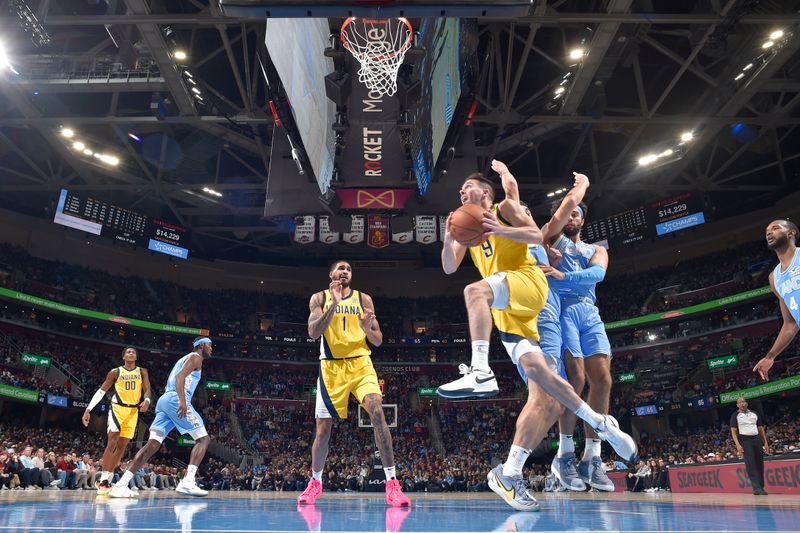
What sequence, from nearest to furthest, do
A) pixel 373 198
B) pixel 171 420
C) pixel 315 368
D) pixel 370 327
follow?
pixel 370 327 < pixel 171 420 < pixel 373 198 < pixel 315 368

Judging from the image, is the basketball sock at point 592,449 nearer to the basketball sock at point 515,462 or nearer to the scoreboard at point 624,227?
the basketball sock at point 515,462

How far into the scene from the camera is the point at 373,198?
14.3 m

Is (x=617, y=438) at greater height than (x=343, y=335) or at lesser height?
lesser

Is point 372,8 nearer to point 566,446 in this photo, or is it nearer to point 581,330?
point 581,330

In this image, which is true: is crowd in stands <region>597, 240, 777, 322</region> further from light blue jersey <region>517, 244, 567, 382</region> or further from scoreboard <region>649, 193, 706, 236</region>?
light blue jersey <region>517, 244, 567, 382</region>

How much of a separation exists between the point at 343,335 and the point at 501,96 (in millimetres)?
13156

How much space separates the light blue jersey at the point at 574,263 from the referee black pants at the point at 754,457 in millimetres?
6091

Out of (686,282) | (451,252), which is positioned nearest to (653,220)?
(686,282)

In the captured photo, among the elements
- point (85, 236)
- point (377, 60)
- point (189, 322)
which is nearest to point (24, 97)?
point (377, 60)

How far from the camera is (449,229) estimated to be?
427 cm

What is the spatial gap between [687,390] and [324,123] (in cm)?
2323

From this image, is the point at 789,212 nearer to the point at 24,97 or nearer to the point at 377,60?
the point at 377,60

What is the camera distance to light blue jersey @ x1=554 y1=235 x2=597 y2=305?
18.0ft

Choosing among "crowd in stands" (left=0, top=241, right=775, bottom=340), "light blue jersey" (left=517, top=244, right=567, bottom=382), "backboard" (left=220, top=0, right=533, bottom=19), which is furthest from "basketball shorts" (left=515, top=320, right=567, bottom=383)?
"crowd in stands" (left=0, top=241, right=775, bottom=340)
